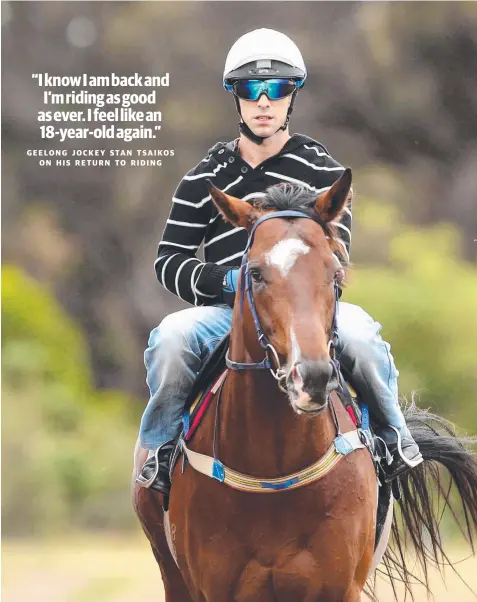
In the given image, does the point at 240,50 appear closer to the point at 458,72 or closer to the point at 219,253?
the point at 219,253

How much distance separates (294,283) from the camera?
3951 mm

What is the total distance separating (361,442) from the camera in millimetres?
4801

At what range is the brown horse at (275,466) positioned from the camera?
13.3ft

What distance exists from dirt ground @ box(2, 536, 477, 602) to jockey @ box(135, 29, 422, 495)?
18.2ft

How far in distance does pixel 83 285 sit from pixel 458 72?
260 inches

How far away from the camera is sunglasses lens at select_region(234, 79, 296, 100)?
5.16 m

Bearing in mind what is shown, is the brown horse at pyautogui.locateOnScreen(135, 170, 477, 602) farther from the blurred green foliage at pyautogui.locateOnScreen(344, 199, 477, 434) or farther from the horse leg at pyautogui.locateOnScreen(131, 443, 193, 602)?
the blurred green foliage at pyautogui.locateOnScreen(344, 199, 477, 434)

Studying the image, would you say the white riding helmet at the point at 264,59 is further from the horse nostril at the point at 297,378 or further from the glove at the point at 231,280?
the horse nostril at the point at 297,378

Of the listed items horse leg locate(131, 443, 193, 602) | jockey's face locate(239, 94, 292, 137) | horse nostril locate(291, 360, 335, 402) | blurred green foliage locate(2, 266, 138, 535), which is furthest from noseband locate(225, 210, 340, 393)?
blurred green foliage locate(2, 266, 138, 535)

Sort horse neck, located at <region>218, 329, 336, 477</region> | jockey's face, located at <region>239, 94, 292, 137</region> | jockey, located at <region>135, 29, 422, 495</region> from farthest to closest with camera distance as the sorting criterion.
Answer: jockey's face, located at <region>239, 94, 292, 137</region> < jockey, located at <region>135, 29, 422, 495</region> < horse neck, located at <region>218, 329, 336, 477</region>

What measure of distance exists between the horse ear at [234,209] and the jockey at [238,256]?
1.74 ft

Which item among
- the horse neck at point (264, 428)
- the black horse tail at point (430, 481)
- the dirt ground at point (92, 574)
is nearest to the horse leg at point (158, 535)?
the horse neck at point (264, 428)

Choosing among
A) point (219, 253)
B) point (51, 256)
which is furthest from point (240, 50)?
point (51, 256)

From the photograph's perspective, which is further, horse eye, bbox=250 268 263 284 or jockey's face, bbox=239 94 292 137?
jockey's face, bbox=239 94 292 137
